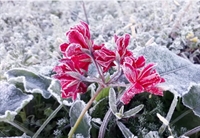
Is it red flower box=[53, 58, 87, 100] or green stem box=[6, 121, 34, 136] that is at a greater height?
red flower box=[53, 58, 87, 100]

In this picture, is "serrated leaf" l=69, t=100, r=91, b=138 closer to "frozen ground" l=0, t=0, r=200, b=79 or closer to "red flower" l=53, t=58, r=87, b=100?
"red flower" l=53, t=58, r=87, b=100

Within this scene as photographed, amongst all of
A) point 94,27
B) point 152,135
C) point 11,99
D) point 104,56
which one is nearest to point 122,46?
point 104,56

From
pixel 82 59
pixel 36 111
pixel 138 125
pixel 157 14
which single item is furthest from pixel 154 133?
pixel 157 14

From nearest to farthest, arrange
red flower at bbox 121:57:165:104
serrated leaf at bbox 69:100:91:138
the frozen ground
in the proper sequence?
red flower at bbox 121:57:165:104, serrated leaf at bbox 69:100:91:138, the frozen ground

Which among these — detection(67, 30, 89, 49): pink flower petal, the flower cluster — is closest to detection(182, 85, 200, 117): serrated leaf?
the flower cluster

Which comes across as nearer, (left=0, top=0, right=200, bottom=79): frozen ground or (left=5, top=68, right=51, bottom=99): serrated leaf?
(left=5, top=68, right=51, bottom=99): serrated leaf

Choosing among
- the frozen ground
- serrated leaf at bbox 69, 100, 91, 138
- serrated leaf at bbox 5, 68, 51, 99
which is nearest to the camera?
serrated leaf at bbox 69, 100, 91, 138

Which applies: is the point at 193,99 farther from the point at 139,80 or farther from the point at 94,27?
the point at 94,27
